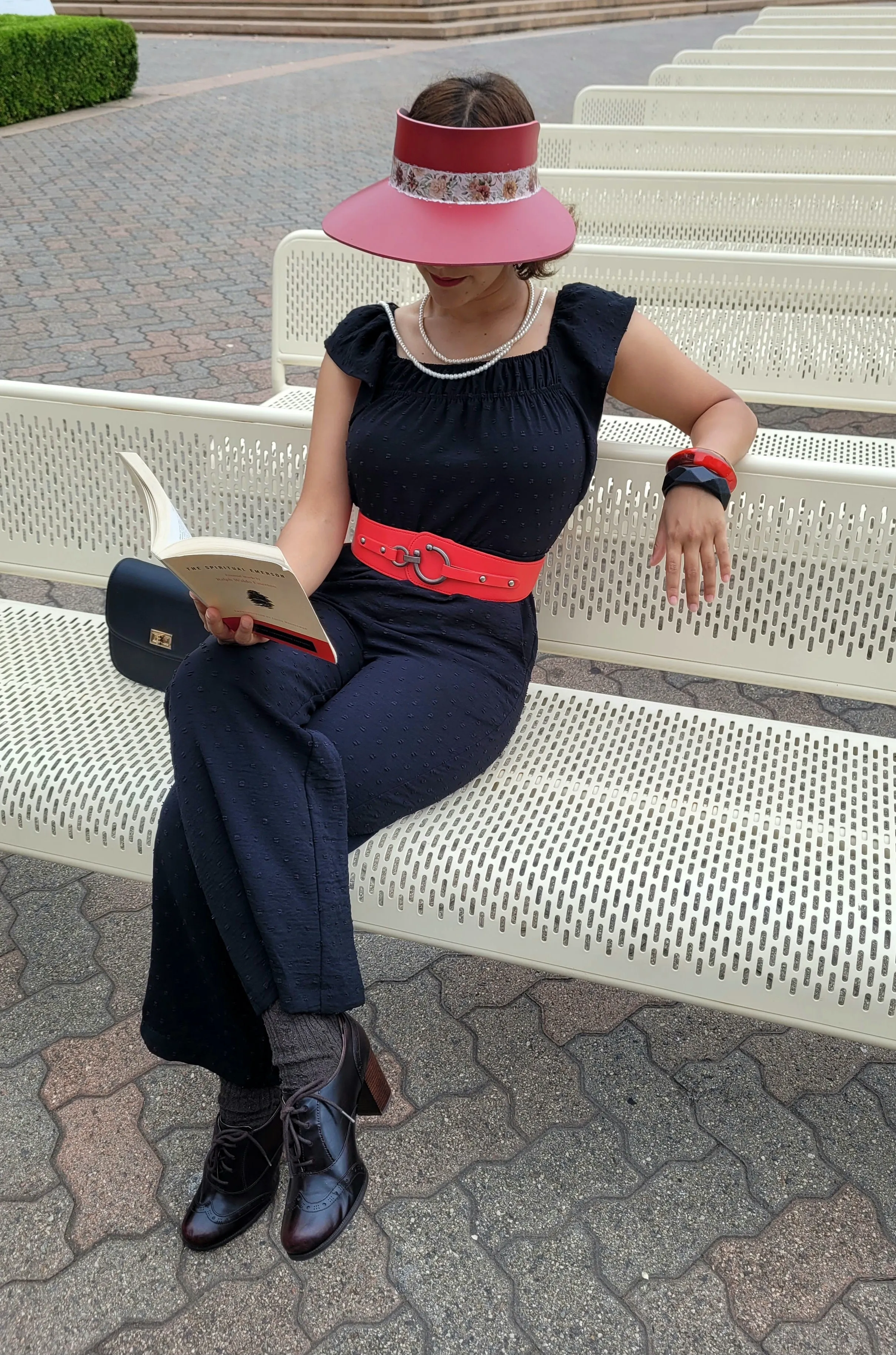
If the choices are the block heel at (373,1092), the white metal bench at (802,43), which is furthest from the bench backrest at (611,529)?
the white metal bench at (802,43)

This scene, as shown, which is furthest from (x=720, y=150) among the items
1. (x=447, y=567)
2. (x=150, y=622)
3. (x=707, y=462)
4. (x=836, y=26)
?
(x=836, y=26)

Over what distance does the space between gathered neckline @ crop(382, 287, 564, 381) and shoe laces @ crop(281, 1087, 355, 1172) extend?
4.37 feet

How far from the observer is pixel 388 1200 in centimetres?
215

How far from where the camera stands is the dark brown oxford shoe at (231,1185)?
2045 mm

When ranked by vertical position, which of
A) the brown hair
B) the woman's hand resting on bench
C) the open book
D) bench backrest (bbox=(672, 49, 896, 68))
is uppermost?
the brown hair

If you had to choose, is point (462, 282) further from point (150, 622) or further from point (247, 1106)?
point (247, 1106)

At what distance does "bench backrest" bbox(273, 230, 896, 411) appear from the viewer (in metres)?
3.81

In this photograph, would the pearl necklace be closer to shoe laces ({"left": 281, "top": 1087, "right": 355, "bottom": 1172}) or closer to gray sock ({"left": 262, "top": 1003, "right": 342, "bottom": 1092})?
gray sock ({"left": 262, "top": 1003, "right": 342, "bottom": 1092})

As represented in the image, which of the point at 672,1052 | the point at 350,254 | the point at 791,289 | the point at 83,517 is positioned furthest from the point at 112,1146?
the point at 791,289

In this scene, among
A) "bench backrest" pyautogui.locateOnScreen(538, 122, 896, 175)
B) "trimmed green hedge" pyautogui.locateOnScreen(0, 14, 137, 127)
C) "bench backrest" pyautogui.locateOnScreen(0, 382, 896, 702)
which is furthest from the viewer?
"trimmed green hedge" pyautogui.locateOnScreen(0, 14, 137, 127)

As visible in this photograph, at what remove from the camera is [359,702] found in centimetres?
216

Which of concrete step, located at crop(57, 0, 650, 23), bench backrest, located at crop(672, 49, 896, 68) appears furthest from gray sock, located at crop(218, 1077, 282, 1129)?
concrete step, located at crop(57, 0, 650, 23)

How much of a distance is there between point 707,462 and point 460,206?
636 mm

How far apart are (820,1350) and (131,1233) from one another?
3.75ft
